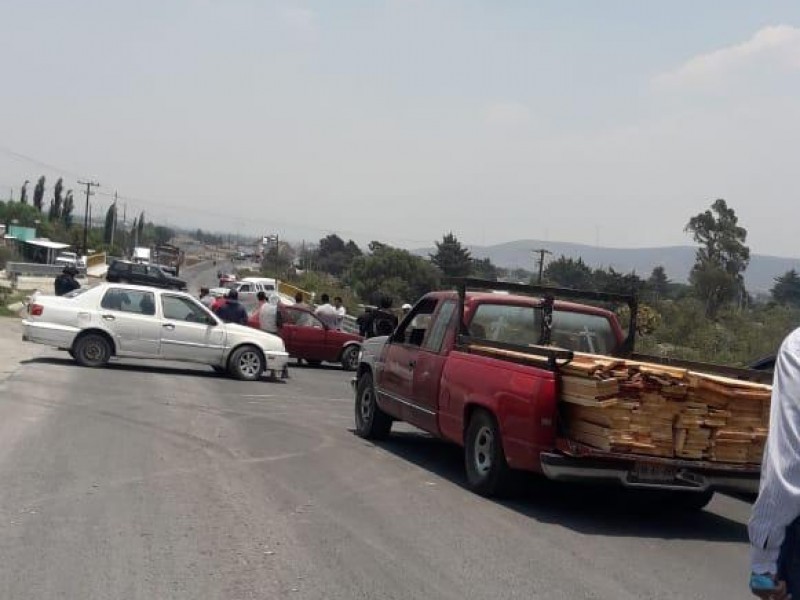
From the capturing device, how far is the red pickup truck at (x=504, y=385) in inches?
327

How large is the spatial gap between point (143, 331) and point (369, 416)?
751 centimetres

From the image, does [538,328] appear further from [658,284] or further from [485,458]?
[658,284]

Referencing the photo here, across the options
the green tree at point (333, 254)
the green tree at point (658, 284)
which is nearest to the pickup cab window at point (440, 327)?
the green tree at point (658, 284)

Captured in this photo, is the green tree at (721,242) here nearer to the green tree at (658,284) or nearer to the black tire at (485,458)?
the green tree at (658,284)

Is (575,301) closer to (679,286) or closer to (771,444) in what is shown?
(771,444)

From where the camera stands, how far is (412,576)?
6.41 m

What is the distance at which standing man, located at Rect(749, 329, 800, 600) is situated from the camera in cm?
324

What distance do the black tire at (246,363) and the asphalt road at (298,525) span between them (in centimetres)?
606

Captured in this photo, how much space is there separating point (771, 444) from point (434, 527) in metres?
4.74

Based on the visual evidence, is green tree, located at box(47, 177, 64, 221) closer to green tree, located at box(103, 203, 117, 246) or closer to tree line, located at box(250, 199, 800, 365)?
green tree, located at box(103, 203, 117, 246)

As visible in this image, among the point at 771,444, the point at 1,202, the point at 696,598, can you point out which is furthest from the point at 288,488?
the point at 1,202

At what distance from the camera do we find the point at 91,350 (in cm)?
1853

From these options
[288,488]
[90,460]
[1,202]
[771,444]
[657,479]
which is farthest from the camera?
[1,202]

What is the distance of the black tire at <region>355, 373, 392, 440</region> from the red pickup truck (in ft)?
0.05
